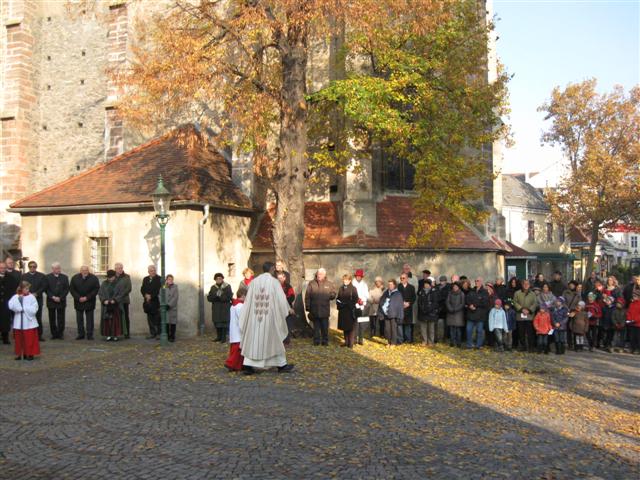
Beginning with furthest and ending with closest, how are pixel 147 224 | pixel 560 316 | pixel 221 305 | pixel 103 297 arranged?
pixel 147 224, pixel 103 297, pixel 221 305, pixel 560 316

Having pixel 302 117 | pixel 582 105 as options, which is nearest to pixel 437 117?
pixel 302 117

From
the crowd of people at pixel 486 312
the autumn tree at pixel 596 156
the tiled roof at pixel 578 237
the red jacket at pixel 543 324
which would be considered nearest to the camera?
the red jacket at pixel 543 324

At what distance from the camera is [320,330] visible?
47.8 ft

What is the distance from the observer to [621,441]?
7.07m

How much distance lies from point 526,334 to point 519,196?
37.0m

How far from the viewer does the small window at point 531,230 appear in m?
49.4

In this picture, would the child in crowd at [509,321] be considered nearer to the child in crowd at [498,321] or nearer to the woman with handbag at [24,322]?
the child in crowd at [498,321]

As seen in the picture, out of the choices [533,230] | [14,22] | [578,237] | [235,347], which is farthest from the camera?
[578,237]

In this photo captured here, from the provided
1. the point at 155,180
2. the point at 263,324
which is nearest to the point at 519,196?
the point at 155,180

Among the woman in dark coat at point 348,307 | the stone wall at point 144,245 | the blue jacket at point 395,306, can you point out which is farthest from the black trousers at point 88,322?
the blue jacket at point 395,306

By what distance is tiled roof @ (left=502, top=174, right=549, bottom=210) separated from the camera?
4834 centimetres

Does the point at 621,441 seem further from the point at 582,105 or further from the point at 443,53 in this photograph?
the point at 582,105

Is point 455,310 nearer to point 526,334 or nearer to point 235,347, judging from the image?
point 526,334

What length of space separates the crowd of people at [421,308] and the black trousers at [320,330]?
2 cm
